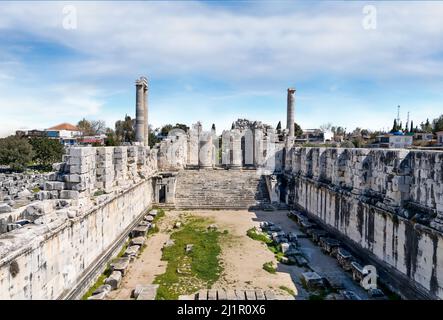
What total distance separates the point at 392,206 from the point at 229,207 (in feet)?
35.4

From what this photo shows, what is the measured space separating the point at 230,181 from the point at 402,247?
43.4ft

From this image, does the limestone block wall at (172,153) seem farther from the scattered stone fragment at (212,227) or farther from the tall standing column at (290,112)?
the scattered stone fragment at (212,227)

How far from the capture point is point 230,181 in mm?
20859

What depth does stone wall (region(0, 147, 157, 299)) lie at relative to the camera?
5.71 m

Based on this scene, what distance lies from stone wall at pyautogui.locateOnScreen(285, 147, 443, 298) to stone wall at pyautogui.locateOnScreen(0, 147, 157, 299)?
24.4 ft

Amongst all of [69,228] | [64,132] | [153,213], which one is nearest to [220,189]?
[153,213]

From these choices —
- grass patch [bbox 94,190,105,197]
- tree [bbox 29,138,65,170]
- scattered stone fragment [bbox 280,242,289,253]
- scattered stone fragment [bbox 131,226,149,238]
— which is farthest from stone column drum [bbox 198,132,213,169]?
tree [bbox 29,138,65,170]

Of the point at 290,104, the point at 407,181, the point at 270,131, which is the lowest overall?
the point at 407,181

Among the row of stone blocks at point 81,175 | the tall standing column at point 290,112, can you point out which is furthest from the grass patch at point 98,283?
the tall standing column at point 290,112

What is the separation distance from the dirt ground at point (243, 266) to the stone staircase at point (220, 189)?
3.95 meters

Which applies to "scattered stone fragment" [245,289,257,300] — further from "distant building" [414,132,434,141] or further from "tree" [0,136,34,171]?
"distant building" [414,132,434,141]
